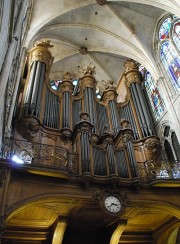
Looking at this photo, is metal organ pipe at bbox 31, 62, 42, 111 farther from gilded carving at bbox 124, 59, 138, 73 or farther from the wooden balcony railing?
gilded carving at bbox 124, 59, 138, 73

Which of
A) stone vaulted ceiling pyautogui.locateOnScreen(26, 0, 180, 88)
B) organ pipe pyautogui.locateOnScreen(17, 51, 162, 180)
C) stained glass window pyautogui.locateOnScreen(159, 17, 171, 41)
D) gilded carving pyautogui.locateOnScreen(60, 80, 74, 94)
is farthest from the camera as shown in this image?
stained glass window pyautogui.locateOnScreen(159, 17, 171, 41)

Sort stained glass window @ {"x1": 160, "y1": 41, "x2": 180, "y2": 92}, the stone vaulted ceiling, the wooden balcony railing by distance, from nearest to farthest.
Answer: the wooden balcony railing < stained glass window @ {"x1": 160, "y1": 41, "x2": 180, "y2": 92} < the stone vaulted ceiling

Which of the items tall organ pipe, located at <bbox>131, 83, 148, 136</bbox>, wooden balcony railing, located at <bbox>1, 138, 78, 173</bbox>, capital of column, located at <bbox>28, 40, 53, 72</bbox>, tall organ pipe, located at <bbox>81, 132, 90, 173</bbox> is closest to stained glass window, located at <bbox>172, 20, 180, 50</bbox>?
tall organ pipe, located at <bbox>131, 83, 148, 136</bbox>

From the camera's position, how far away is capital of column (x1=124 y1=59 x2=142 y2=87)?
13471mm

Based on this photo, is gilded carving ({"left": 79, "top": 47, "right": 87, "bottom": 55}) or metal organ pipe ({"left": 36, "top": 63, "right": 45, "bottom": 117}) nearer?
metal organ pipe ({"left": 36, "top": 63, "right": 45, "bottom": 117})

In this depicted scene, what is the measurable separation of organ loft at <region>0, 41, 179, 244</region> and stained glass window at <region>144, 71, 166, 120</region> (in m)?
1.72

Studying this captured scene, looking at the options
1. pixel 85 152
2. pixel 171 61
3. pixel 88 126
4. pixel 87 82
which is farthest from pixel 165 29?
pixel 85 152

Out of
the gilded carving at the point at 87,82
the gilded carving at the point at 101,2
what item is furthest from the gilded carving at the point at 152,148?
the gilded carving at the point at 101,2

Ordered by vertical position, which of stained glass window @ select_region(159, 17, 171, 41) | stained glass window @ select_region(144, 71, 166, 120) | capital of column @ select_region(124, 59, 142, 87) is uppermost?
stained glass window @ select_region(159, 17, 171, 41)

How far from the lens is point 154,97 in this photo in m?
13.1

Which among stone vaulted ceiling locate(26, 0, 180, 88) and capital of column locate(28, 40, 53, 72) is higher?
stone vaulted ceiling locate(26, 0, 180, 88)

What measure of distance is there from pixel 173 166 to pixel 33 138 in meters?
4.88

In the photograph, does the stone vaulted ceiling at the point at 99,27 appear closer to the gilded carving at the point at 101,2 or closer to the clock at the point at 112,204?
the gilded carving at the point at 101,2

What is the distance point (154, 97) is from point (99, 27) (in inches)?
191
